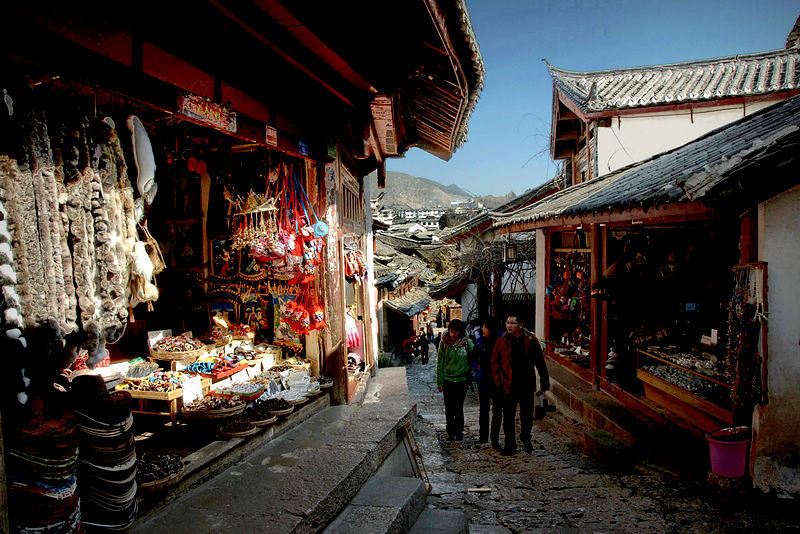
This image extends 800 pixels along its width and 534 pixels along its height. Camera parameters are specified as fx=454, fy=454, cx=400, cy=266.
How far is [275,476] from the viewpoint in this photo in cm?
426

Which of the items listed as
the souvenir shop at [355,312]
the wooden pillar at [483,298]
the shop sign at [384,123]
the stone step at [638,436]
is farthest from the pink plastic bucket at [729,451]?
the wooden pillar at [483,298]

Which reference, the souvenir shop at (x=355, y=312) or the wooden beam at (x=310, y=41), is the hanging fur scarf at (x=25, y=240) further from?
the souvenir shop at (x=355, y=312)

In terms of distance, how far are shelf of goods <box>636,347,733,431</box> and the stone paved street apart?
99cm

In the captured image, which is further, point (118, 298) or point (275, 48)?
point (275, 48)

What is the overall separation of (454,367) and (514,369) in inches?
40.0

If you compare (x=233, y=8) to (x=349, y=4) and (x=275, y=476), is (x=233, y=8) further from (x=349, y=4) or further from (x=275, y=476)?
(x=275, y=476)

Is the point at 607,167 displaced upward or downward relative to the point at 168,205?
upward

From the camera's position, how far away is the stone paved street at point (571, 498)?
4730 mm

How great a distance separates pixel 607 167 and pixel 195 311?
38.7ft

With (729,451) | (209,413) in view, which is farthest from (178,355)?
(729,451)

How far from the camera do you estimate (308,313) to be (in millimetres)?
6410

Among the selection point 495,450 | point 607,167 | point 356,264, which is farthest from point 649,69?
point 495,450

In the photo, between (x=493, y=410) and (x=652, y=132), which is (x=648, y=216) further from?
(x=652, y=132)

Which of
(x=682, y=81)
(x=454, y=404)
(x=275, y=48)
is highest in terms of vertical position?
(x=682, y=81)
